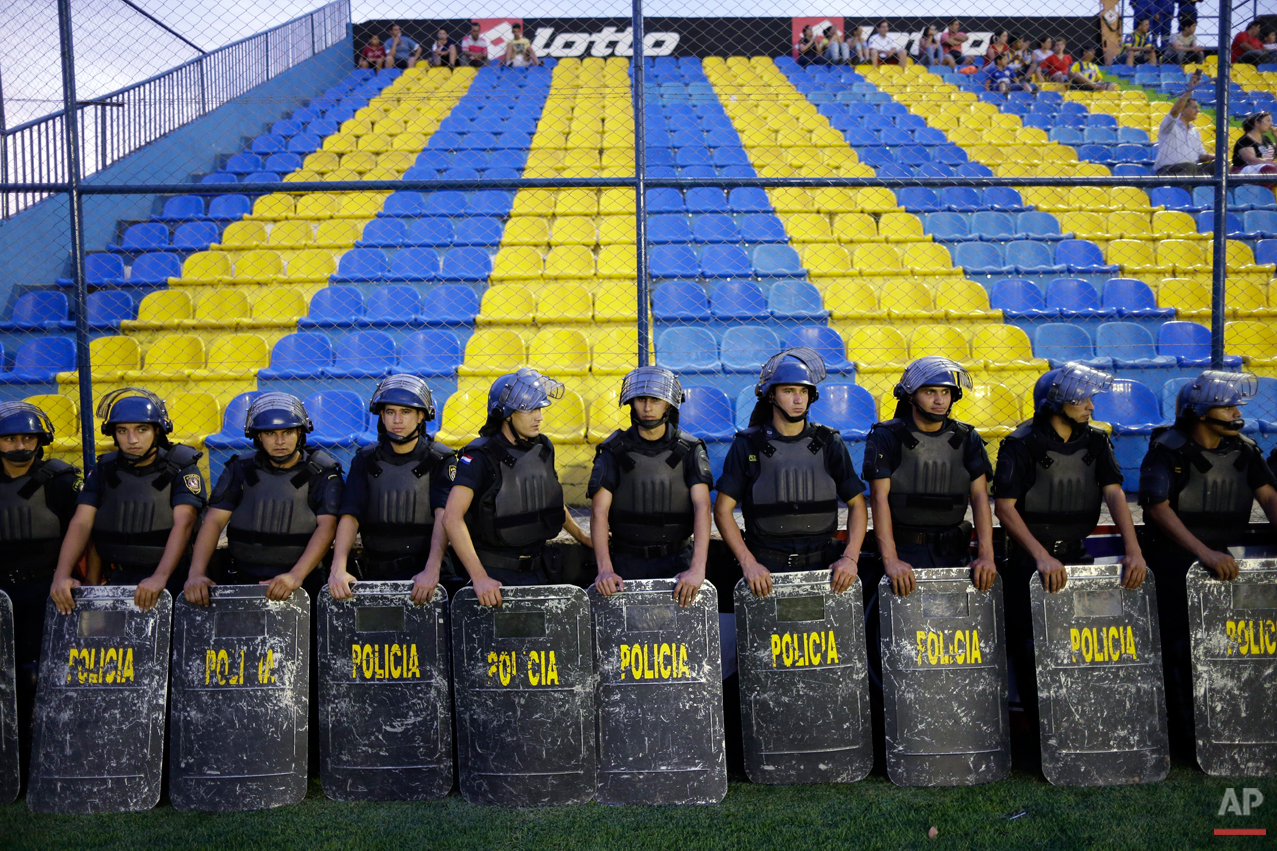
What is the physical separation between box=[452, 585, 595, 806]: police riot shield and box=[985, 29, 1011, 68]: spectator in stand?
43.0ft

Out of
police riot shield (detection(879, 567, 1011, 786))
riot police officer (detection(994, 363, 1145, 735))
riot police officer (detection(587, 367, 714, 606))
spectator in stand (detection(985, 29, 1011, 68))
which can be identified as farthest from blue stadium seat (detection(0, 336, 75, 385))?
spectator in stand (detection(985, 29, 1011, 68))

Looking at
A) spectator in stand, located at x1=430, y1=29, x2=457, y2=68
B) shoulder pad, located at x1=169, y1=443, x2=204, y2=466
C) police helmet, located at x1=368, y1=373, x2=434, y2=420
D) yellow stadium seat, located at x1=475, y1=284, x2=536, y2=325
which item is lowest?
shoulder pad, located at x1=169, y1=443, x2=204, y2=466

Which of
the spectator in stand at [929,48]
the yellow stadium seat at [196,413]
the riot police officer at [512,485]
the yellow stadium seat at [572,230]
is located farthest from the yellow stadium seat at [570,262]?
the spectator in stand at [929,48]

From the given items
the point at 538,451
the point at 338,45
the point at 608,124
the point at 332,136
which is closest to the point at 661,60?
the point at 608,124

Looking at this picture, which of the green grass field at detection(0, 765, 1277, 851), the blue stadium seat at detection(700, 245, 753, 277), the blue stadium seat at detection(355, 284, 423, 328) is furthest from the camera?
the blue stadium seat at detection(700, 245, 753, 277)

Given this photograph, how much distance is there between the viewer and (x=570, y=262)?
26.3ft

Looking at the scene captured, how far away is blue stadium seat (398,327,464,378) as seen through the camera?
6.72 m

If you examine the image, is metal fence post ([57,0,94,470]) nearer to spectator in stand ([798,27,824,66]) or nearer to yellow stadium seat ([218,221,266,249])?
yellow stadium seat ([218,221,266,249])

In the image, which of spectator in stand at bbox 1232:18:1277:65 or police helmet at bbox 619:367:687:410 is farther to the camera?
spectator in stand at bbox 1232:18:1277:65

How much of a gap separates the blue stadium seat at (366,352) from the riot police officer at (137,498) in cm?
285

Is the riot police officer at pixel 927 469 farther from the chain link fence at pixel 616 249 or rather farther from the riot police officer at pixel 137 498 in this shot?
the riot police officer at pixel 137 498

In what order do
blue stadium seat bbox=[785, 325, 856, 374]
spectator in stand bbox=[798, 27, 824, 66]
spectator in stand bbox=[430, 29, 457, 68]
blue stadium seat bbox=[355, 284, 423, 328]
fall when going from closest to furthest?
blue stadium seat bbox=[785, 325, 856, 374], blue stadium seat bbox=[355, 284, 423, 328], spectator in stand bbox=[430, 29, 457, 68], spectator in stand bbox=[798, 27, 824, 66]

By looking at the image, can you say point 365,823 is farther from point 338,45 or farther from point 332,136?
point 338,45

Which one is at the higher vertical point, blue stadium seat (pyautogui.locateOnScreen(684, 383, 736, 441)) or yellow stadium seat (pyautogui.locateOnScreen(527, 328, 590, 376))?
yellow stadium seat (pyautogui.locateOnScreen(527, 328, 590, 376))
